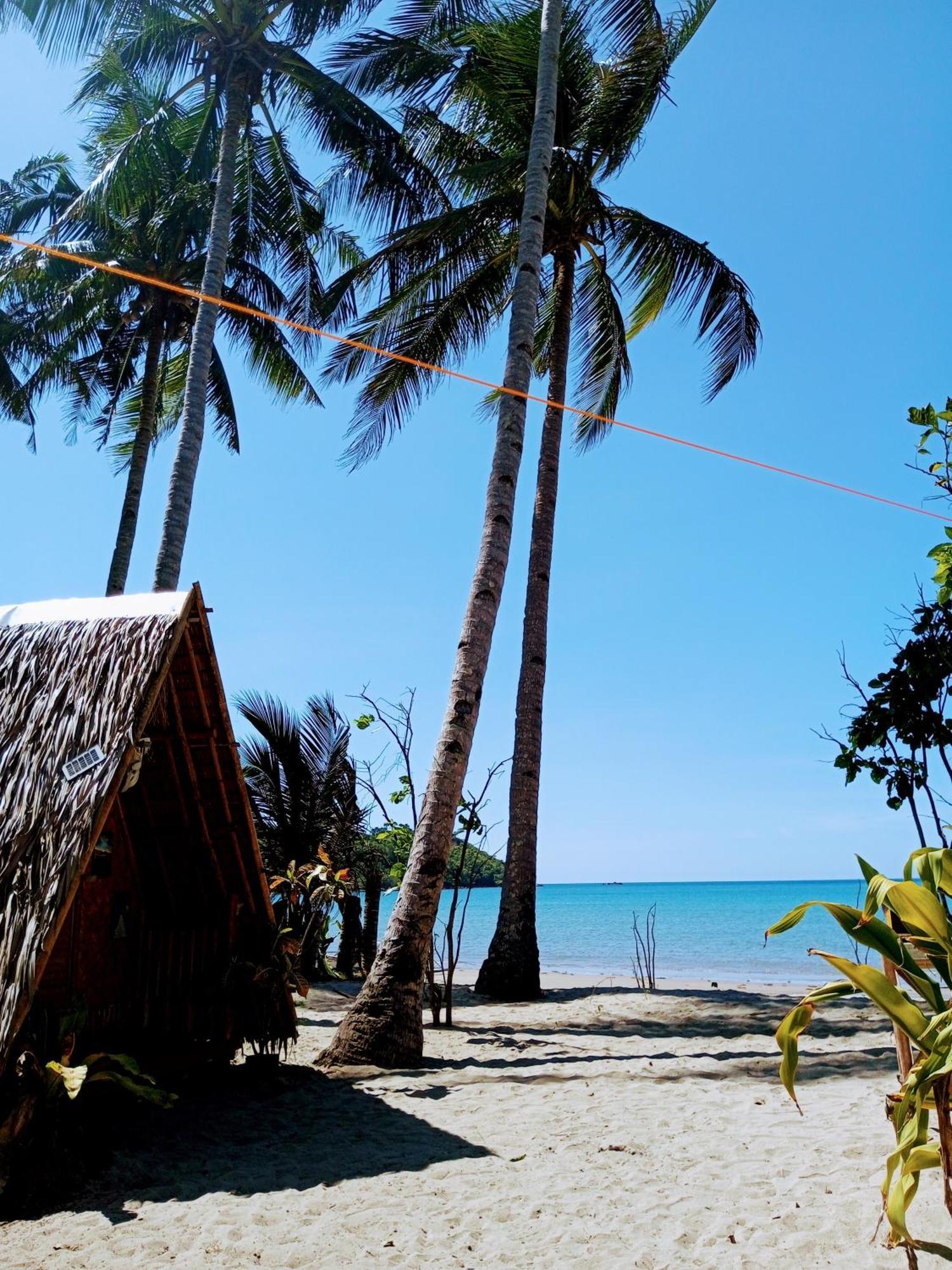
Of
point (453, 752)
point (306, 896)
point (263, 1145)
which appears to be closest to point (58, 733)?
point (263, 1145)

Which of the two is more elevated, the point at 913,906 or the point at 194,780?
the point at 194,780

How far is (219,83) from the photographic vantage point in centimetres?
1034

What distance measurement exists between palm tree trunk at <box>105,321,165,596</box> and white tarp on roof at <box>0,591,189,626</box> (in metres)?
7.90

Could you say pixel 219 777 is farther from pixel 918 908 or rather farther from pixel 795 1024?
pixel 918 908

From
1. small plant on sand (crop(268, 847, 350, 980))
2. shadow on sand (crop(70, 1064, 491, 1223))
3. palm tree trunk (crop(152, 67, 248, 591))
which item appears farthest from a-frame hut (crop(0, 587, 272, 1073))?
palm tree trunk (crop(152, 67, 248, 591))

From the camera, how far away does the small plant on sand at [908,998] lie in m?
2.15

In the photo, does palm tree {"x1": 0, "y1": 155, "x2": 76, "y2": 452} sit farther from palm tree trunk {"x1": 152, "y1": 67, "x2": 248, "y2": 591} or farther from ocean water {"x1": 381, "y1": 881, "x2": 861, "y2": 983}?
ocean water {"x1": 381, "y1": 881, "x2": 861, "y2": 983}

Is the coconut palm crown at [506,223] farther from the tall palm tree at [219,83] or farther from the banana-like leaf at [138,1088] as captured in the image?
the banana-like leaf at [138,1088]

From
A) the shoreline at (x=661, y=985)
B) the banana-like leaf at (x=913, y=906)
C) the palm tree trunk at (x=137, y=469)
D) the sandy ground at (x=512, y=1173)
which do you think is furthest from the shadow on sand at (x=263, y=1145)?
the palm tree trunk at (x=137, y=469)

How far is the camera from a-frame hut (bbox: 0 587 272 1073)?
12.0 ft

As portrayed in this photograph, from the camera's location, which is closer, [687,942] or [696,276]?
[696,276]

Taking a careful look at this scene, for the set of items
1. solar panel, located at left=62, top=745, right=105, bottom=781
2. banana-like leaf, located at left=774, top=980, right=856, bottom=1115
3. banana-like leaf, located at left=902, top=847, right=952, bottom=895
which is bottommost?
banana-like leaf, located at left=774, top=980, right=856, bottom=1115

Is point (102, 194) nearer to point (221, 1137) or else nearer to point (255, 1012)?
point (255, 1012)

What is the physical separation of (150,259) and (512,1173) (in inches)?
513
